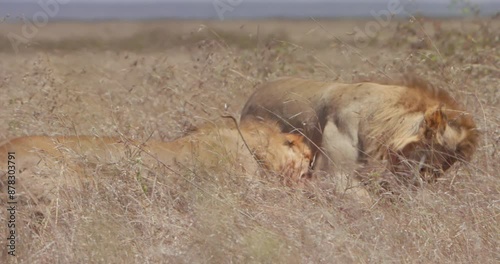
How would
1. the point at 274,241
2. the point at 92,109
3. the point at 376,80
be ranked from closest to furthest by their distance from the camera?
the point at 274,241, the point at 376,80, the point at 92,109

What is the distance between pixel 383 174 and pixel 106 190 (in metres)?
1.76

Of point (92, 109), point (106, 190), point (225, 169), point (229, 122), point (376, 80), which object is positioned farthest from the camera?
point (92, 109)

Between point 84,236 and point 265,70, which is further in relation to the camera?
point 265,70

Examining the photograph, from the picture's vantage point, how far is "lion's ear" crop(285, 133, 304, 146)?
693 cm

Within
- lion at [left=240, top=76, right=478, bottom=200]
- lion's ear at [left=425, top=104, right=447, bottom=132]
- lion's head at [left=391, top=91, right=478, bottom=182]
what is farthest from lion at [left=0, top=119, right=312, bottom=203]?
lion's ear at [left=425, top=104, right=447, bottom=132]

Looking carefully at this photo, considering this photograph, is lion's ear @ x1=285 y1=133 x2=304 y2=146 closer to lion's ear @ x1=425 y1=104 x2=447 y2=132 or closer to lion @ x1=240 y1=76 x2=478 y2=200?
lion @ x1=240 y1=76 x2=478 y2=200

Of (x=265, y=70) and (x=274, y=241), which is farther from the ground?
(x=274, y=241)

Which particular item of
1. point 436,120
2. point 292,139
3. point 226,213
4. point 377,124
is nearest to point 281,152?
point 292,139

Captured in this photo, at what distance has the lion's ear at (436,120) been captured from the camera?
6770 millimetres

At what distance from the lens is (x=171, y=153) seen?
661 cm

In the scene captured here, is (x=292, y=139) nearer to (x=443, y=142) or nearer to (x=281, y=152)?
(x=281, y=152)

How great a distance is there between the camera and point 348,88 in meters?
7.64

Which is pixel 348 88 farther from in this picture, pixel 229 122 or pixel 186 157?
pixel 186 157

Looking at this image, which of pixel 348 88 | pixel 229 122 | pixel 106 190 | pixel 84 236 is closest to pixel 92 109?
pixel 229 122
